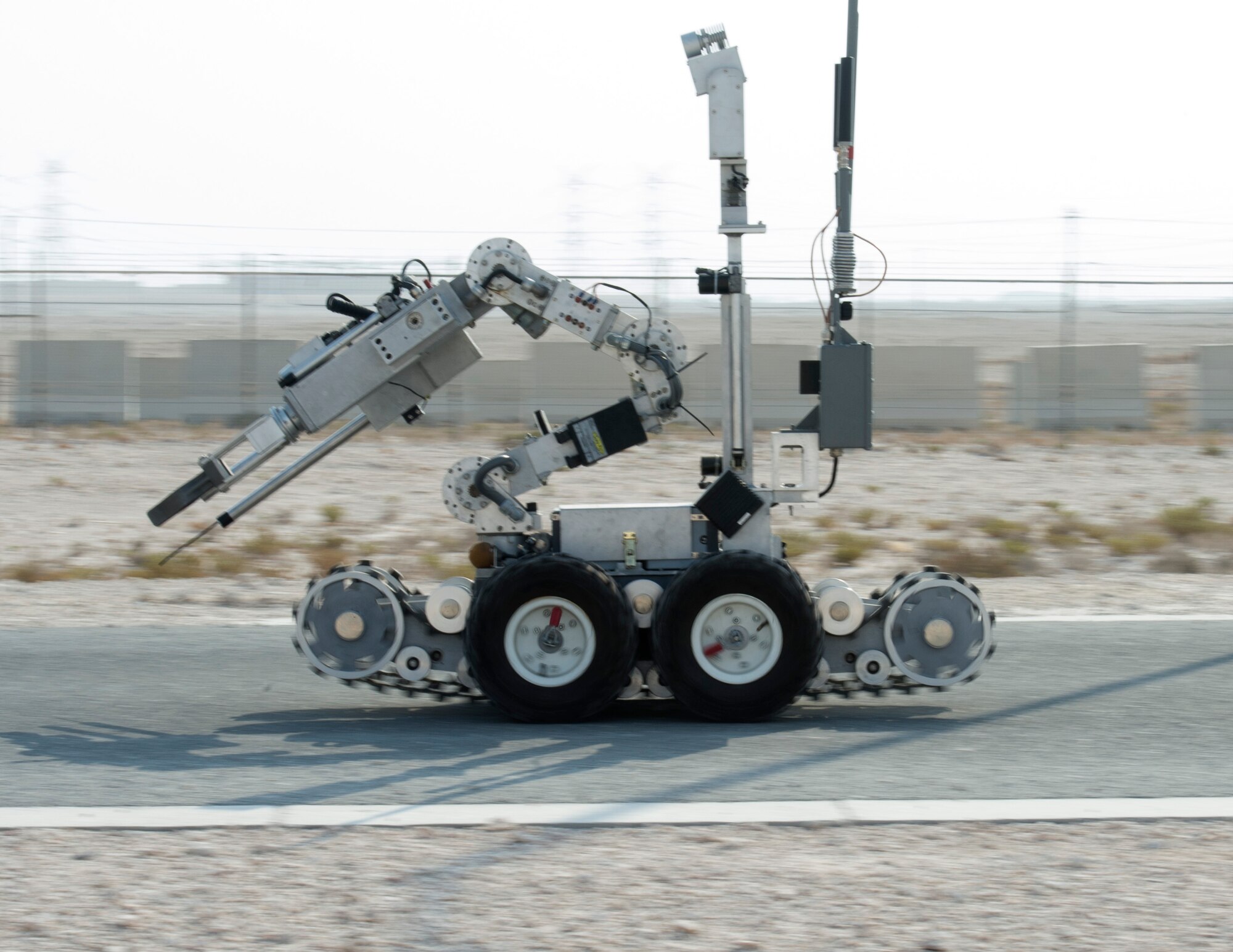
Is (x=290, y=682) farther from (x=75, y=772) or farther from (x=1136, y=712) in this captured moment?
(x=1136, y=712)

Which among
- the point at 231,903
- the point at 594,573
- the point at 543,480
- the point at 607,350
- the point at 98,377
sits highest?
the point at 98,377

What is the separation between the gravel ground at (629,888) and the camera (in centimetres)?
464

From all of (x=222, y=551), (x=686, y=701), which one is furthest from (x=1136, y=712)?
(x=222, y=551)

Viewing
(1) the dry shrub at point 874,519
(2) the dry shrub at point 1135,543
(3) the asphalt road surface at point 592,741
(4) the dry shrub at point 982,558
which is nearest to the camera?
(3) the asphalt road surface at point 592,741

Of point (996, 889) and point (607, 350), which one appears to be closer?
point (996, 889)

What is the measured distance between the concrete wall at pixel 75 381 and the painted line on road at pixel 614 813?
22.4 m

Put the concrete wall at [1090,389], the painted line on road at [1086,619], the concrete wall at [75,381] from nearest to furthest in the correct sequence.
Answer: the painted line on road at [1086,619] < the concrete wall at [75,381] < the concrete wall at [1090,389]

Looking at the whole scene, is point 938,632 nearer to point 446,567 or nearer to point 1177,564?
point 446,567

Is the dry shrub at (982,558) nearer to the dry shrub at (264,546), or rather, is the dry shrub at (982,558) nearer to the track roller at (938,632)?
the track roller at (938,632)

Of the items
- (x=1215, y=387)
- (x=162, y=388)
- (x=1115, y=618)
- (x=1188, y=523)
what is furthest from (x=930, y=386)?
(x=1115, y=618)

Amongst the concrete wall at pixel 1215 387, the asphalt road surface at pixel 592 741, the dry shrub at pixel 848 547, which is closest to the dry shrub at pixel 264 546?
the dry shrub at pixel 848 547

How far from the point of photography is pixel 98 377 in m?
28.0

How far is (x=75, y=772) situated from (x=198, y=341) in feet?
72.3

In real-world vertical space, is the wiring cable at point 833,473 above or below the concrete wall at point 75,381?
below
